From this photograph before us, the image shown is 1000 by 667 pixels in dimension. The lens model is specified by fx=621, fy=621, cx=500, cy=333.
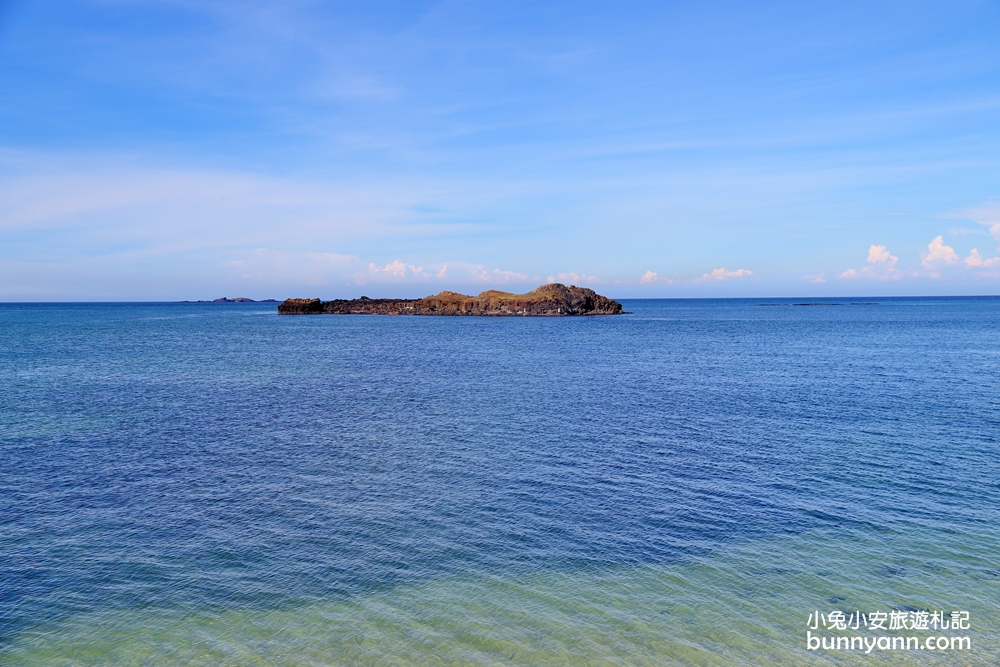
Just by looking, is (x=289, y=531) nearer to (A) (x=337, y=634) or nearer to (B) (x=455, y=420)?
(A) (x=337, y=634)

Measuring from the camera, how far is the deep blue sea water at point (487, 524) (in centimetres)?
A: 1491

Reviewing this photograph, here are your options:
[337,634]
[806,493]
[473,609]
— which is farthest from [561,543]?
[806,493]

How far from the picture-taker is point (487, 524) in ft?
70.4

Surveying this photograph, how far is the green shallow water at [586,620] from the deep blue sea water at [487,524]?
0.07m

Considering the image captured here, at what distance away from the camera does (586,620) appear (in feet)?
Result: 50.5

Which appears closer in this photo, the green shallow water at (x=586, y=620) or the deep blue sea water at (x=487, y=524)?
the green shallow water at (x=586, y=620)

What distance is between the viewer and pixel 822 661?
13.7 m

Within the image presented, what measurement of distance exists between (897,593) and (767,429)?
19.3 meters

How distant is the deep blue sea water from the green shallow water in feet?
0.23

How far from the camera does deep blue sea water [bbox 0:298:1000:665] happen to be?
14.9 meters

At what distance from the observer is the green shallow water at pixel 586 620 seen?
1398 cm

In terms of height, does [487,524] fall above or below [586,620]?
above

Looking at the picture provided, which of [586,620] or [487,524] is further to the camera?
[487,524]

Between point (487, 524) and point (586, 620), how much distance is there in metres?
6.61
